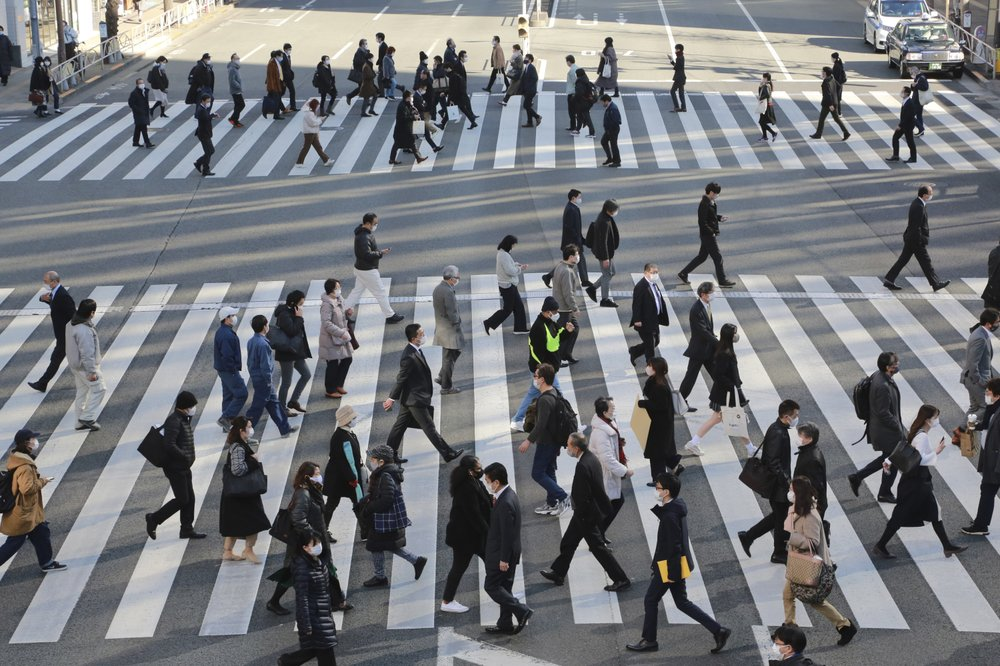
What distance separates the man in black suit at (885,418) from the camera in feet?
44.9

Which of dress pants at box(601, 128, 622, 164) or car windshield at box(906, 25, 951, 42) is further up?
car windshield at box(906, 25, 951, 42)

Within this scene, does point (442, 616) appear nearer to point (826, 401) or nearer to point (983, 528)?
point (983, 528)

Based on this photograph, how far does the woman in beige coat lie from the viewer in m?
16.5

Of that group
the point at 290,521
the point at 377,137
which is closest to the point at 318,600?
the point at 290,521

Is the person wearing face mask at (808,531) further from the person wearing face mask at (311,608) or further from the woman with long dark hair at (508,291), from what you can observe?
the woman with long dark hair at (508,291)

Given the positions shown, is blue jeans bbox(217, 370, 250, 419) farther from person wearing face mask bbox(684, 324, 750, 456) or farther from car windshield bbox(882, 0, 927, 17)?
car windshield bbox(882, 0, 927, 17)

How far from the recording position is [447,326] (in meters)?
16.9

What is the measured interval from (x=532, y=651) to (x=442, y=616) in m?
1.03

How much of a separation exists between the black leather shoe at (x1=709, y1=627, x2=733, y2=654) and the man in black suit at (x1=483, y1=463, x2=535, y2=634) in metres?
1.67

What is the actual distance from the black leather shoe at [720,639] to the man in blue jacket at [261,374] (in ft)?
21.3

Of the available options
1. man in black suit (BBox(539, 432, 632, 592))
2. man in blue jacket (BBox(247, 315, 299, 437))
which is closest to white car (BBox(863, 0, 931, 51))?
man in blue jacket (BBox(247, 315, 299, 437))

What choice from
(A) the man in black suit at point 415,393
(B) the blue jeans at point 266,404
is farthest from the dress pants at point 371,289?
(A) the man in black suit at point 415,393

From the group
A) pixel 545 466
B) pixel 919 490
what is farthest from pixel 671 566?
pixel 919 490

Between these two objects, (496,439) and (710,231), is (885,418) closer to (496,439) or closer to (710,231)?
(496,439)
